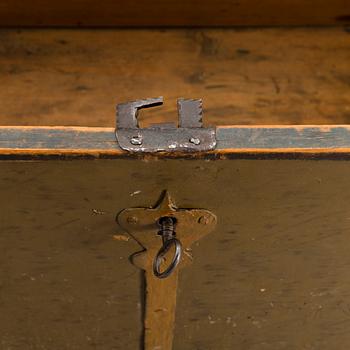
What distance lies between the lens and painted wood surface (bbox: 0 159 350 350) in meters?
1.00

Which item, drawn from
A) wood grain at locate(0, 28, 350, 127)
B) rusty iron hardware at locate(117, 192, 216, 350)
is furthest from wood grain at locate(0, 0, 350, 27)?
rusty iron hardware at locate(117, 192, 216, 350)

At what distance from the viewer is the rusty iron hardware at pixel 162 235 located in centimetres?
106

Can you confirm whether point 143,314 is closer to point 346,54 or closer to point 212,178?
point 212,178

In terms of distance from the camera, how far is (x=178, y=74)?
1739 millimetres

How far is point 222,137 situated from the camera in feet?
3.14

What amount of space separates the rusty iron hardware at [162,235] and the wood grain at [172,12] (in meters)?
0.75

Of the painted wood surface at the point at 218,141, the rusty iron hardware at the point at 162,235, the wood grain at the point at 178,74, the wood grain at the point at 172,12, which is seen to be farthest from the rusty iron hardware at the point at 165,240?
the wood grain at the point at 172,12

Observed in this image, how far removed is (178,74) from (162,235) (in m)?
0.73

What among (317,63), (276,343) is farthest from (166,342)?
(317,63)

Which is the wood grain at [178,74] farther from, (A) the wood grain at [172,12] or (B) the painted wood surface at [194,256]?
(B) the painted wood surface at [194,256]

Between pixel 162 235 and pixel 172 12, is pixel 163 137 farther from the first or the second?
pixel 172 12

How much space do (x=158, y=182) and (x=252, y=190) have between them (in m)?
0.13

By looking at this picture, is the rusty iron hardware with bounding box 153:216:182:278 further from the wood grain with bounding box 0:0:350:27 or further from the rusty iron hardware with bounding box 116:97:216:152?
the wood grain with bounding box 0:0:350:27

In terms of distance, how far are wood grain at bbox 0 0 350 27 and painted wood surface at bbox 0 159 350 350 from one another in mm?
746
